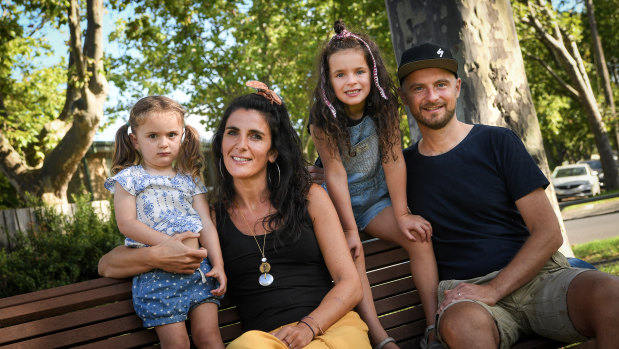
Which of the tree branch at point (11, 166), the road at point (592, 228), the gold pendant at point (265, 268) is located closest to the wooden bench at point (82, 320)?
the gold pendant at point (265, 268)

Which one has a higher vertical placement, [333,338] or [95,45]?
[95,45]

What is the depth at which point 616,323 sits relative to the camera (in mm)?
2689

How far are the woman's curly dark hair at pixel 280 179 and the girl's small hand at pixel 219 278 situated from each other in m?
0.32

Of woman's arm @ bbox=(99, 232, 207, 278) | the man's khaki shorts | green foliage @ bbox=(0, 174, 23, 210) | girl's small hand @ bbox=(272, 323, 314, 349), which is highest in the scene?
green foliage @ bbox=(0, 174, 23, 210)

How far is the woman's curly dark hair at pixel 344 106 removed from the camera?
3.69m

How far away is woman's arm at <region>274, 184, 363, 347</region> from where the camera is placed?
2.88 metres

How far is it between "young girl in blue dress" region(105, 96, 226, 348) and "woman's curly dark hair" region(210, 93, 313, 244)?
13 centimetres

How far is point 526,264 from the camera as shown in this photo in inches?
124

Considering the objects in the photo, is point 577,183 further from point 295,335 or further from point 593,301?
point 295,335

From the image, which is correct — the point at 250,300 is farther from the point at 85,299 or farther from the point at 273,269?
the point at 85,299

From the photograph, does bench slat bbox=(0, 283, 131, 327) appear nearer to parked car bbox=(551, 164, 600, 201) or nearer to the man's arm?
the man's arm

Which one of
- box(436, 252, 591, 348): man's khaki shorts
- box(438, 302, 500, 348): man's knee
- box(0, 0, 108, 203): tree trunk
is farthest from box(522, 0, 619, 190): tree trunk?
box(438, 302, 500, 348): man's knee

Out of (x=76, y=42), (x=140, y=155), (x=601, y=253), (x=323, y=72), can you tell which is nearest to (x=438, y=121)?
(x=323, y=72)

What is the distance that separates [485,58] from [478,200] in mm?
1745
